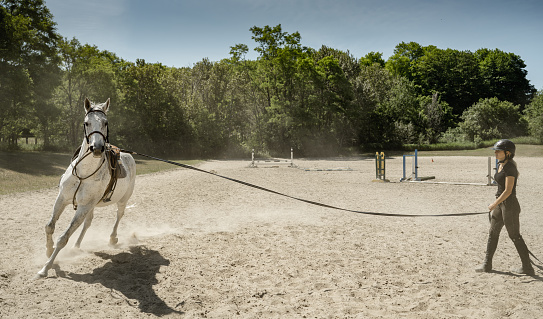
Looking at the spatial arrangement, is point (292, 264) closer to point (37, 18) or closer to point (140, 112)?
point (37, 18)

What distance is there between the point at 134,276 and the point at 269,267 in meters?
2.12

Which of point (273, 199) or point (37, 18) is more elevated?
point (37, 18)

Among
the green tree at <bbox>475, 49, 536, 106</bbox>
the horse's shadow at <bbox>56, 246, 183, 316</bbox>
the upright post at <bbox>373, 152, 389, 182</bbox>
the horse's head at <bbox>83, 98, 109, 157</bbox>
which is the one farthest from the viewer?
the green tree at <bbox>475, 49, 536, 106</bbox>

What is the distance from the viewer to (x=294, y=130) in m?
43.1

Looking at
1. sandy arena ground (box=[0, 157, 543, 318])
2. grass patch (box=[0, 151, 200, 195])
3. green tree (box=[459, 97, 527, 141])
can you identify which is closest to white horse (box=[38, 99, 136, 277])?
sandy arena ground (box=[0, 157, 543, 318])

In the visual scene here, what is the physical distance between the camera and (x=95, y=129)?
5090 millimetres

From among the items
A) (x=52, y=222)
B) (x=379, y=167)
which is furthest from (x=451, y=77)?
(x=52, y=222)

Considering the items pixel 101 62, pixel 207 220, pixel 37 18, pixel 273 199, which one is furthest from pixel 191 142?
pixel 207 220

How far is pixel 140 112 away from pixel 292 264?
36895 millimetres

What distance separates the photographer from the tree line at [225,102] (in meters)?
28.7

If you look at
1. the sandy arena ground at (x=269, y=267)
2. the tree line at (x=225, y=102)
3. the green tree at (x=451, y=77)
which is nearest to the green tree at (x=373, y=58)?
the green tree at (x=451, y=77)

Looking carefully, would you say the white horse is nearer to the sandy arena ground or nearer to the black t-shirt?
the sandy arena ground

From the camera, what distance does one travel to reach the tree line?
28.7 m

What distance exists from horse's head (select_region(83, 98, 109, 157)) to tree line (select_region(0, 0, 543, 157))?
80.6ft
